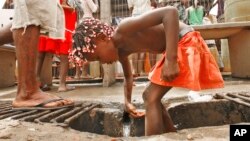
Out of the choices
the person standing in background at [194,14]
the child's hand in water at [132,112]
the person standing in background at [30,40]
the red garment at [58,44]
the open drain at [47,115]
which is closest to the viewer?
the open drain at [47,115]

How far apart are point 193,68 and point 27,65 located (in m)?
1.27

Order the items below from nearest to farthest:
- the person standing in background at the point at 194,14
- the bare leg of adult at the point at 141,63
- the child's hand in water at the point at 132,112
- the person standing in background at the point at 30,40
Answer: the person standing in background at the point at 30,40 < the child's hand in water at the point at 132,112 < the bare leg of adult at the point at 141,63 < the person standing in background at the point at 194,14

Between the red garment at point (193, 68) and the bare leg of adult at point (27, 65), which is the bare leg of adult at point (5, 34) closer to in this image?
the bare leg of adult at point (27, 65)

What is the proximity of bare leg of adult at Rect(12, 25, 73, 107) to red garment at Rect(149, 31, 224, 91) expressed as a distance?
37.9 inches

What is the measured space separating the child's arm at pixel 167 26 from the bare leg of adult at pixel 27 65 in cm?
77

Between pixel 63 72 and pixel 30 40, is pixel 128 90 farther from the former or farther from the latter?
pixel 63 72

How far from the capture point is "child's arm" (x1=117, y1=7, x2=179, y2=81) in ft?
6.61

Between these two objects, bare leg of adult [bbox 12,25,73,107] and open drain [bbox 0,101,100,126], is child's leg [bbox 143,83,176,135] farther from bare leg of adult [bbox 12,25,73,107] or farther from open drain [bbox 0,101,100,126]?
bare leg of adult [bbox 12,25,73,107]

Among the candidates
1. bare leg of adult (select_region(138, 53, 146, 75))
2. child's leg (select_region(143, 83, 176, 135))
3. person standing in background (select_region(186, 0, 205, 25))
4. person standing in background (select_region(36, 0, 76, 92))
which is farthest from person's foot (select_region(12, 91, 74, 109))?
person standing in background (select_region(186, 0, 205, 25))

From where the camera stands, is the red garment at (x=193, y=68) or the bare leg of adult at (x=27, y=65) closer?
the red garment at (x=193, y=68)

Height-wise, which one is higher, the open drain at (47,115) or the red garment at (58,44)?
the red garment at (58,44)

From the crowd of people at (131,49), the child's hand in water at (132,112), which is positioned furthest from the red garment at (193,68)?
the child's hand in water at (132,112)

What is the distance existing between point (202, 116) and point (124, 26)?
47.1 inches

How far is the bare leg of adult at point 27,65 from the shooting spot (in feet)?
8.07
